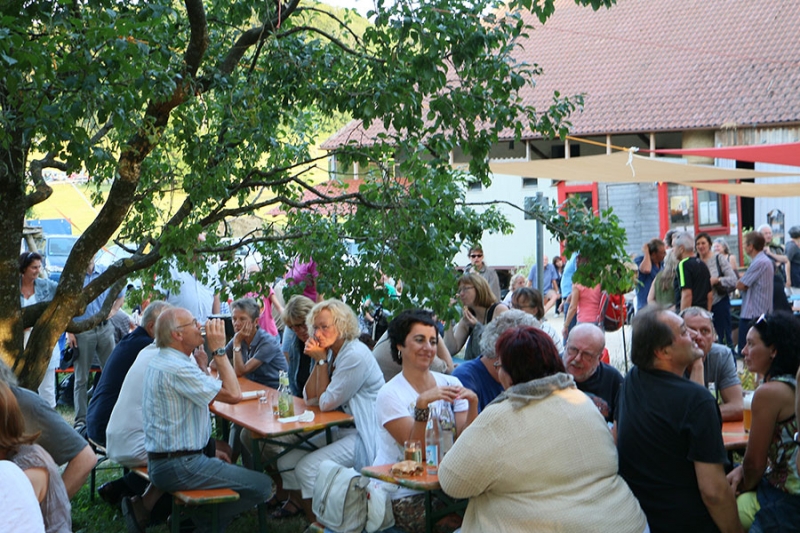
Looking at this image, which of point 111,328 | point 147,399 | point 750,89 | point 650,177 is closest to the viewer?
point 147,399

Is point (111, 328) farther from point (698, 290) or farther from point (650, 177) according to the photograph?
point (650, 177)

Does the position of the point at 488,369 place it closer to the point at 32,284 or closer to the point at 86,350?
the point at 32,284

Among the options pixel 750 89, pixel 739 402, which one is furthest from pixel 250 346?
pixel 750 89

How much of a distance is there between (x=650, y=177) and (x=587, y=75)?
588 inches

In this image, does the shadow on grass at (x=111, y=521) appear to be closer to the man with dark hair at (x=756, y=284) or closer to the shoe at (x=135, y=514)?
the shoe at (x=135, y=514)

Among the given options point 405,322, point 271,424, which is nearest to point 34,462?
point 405,322

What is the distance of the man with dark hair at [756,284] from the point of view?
1006 centimetres

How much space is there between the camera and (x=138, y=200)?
6.18m

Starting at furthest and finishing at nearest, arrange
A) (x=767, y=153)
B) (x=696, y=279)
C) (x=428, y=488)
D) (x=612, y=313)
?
1. (x=767, y=153)
2. (x=612, y=313)
3. (x=696, y=279)
4. (x=428, y=488)

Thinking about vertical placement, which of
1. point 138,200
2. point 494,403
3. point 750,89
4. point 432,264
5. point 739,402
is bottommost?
point 739,402

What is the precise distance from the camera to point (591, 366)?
4691mm

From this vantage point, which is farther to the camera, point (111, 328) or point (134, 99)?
point (111, 328)

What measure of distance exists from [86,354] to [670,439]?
684 cm

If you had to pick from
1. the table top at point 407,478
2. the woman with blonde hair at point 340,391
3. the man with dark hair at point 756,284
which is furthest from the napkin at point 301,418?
the man with dark hair at point 756,284
